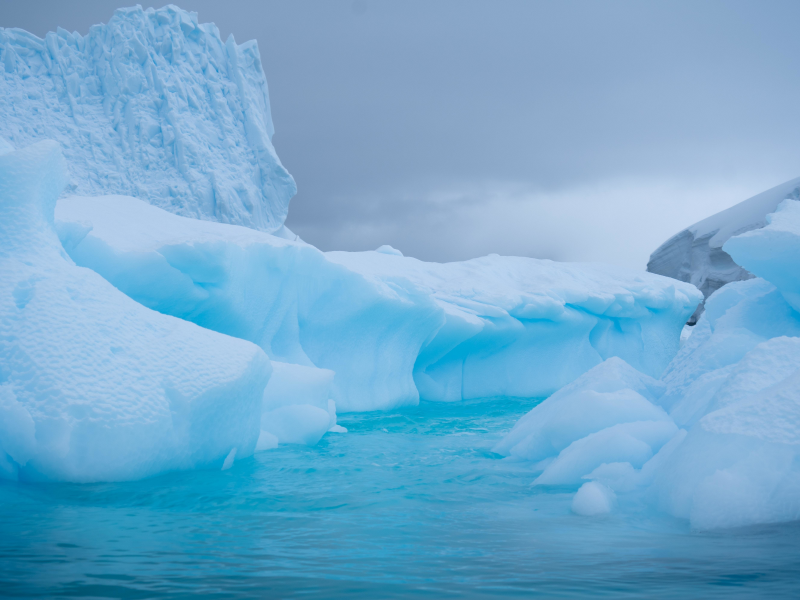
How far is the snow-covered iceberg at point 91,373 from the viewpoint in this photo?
11.4 feet

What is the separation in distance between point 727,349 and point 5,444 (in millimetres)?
5034

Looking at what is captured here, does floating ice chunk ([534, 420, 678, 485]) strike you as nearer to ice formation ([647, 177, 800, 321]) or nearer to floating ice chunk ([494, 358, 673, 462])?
floating ice chunk ([494, 358, 673, 462])

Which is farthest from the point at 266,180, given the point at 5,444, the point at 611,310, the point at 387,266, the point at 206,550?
the point at 206,550

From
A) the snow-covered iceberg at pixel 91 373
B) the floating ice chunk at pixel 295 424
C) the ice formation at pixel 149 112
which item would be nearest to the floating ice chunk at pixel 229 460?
the snow-covered iceberg at pixel 91 373

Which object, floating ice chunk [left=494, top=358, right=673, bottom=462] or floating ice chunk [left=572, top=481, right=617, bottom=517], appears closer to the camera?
floating ice chunk [left=572, top=481, right=617, bottom=517]

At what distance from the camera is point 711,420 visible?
10.5 feet

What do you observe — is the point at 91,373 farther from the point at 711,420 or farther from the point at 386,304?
the point at 386,304

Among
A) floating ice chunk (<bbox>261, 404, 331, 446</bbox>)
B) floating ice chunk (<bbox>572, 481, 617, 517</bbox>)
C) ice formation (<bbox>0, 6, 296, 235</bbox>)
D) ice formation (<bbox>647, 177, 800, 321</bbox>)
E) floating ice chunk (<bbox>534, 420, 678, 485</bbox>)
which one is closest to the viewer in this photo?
floating ice chunk (<bbox>572, 481, 617, 517</bbox>)

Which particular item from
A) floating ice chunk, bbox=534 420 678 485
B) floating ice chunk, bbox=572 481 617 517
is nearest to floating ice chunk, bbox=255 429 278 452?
floating ice chunk, bbox=534 420 678 485

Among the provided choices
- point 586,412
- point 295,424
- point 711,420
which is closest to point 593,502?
point 711,420

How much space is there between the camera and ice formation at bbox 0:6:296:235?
12.5m

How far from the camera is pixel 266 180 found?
Result: 1465 cm

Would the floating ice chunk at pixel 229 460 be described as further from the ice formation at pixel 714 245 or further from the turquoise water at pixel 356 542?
the ice formation at pixel 714 245

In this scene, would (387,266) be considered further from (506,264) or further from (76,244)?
(76,244)
